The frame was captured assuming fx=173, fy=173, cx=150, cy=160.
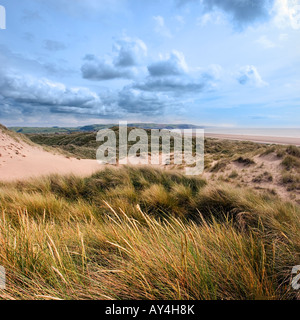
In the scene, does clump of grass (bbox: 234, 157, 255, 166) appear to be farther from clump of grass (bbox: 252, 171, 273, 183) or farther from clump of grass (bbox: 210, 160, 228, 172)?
clump of grass (bbox: 252, 171, 273, 183)

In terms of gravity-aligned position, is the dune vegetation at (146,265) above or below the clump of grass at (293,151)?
below

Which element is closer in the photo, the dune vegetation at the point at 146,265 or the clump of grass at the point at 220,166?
the dune vegetation at the point at 146,265

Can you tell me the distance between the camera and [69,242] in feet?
6.81

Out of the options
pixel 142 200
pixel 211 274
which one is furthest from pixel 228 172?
pixel 211 274

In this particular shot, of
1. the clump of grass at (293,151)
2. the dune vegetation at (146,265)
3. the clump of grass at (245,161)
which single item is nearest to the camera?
the dune vegetation at (146,265)

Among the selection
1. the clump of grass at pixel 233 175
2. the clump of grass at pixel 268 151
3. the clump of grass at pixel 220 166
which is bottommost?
the clump of grass at pixel 233 175

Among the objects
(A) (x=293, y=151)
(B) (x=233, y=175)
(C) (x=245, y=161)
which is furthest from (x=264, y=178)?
(A) (x=293, y=151)

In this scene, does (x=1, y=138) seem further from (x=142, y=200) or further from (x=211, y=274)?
(x=211, y=274)

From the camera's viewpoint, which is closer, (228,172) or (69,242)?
(69,242)

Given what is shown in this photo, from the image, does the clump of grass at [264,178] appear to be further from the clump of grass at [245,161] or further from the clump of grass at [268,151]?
the clump of grass at [268,151]

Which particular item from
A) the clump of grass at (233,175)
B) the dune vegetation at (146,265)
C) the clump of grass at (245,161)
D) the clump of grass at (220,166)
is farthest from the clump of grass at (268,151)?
the dune vegetation at (146,265)

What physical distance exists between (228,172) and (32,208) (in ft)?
28.8
